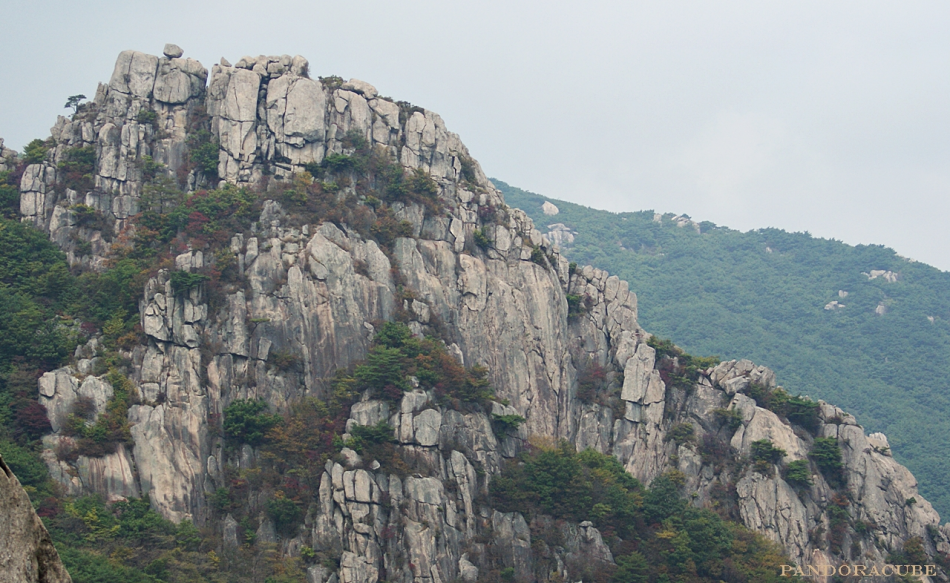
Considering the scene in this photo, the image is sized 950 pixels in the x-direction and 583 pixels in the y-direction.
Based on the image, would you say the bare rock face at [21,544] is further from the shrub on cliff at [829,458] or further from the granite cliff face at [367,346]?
the shrub on cliff at [829,458]

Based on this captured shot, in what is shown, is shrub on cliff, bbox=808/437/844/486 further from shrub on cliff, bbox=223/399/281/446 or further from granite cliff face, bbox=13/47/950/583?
shrub on cliff, bbox=223/399/281/446

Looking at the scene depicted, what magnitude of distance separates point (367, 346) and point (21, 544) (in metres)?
41.4

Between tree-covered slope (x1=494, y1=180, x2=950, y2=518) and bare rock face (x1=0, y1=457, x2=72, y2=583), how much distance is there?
74.2m

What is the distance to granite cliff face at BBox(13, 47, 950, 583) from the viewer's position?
41.5 meters

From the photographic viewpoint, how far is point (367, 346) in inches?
1889

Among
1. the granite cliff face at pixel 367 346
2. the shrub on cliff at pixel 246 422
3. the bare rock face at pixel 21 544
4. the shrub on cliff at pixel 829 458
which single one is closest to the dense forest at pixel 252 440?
the shrub on cliff at pixel 246 422

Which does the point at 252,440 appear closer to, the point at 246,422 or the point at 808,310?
the point at 246,422

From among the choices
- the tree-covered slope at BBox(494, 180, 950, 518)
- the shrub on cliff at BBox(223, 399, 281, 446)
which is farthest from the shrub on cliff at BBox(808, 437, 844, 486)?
the shrub on cliff at BBox(223, 399, 281, 446)

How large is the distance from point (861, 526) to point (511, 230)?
81.2ft

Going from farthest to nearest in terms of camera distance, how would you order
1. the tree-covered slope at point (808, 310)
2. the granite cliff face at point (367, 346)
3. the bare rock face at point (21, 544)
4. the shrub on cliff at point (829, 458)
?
the tree-covered slope at point (808, 310), the shrub on cliff at point (829, 458), the granite cliff face at point (367, 346), the bare rock face at point (21, 544)

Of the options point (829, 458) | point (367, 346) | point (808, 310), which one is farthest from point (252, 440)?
point (808, 310)

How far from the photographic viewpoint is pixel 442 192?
2180 inches

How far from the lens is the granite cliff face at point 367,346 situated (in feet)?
136

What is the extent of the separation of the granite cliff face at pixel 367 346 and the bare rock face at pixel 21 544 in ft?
111
